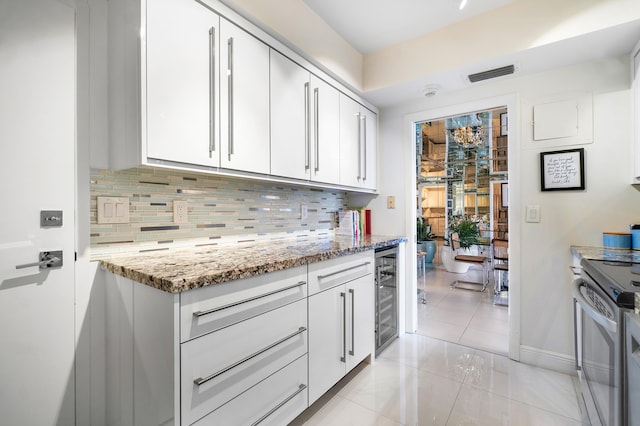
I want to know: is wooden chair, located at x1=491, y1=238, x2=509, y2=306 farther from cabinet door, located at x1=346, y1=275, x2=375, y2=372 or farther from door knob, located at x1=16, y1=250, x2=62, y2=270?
door knob, located at x1=16, y1=250, x2=62, y2=270

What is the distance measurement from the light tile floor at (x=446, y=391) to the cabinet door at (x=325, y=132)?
1434 millimetres

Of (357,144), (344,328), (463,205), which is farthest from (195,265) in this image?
(463,205)

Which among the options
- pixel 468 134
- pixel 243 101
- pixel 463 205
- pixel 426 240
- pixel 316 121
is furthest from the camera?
pixel 463 205

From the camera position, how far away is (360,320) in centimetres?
202

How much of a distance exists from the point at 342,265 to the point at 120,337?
117cm

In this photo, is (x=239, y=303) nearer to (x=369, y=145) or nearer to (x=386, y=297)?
(x=386, y=297)

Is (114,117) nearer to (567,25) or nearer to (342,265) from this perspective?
(342,265)

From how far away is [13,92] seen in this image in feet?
3.85

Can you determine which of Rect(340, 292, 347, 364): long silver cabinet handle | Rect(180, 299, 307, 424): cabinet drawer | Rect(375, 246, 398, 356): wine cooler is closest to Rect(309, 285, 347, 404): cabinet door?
Rect(340, 292, 347, 364): long silver cabinet handle

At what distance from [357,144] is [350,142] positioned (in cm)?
12

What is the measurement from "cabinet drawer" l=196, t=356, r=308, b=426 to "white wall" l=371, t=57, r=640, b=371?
1.80m

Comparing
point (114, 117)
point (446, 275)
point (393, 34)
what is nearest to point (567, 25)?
point (393, 34)

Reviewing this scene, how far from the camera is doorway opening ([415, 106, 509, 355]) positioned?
3627mm

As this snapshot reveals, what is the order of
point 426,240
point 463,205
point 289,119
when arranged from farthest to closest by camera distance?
point 463,205, point 426,240, point 289,119
